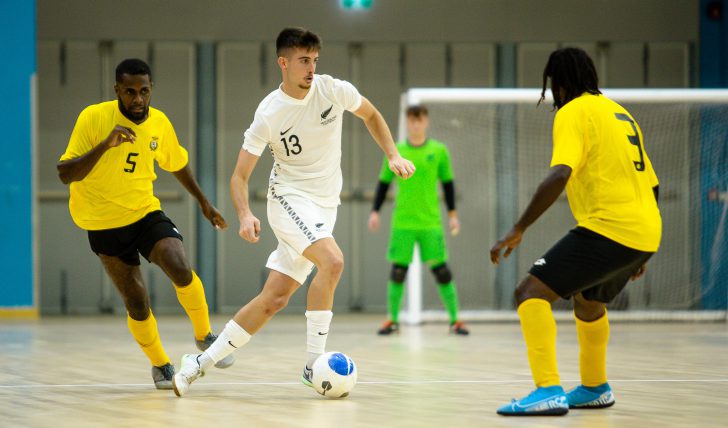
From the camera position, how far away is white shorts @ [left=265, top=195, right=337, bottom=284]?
5.16 m

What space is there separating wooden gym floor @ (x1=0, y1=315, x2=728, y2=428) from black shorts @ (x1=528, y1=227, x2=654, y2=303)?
58 cm

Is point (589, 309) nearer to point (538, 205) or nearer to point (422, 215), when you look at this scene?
point (538, 205)

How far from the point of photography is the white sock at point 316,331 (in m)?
5.18

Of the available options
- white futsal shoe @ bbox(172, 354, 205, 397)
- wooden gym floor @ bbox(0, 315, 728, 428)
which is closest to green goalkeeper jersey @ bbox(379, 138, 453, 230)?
wooden gym floor @ bbox(0, 315, 728, 428)

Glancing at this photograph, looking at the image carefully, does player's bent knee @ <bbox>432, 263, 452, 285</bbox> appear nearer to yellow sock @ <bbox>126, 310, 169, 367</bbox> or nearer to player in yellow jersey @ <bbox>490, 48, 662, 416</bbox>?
yellow sock @ <bbox>126, 310, 169, 367</bbox>

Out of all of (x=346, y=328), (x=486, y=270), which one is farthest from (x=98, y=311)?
(x=486, y=270)

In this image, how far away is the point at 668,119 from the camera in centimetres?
1274

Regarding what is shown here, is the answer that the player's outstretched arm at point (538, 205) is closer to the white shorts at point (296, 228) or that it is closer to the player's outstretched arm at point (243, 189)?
the white shorts at point (296, 228)

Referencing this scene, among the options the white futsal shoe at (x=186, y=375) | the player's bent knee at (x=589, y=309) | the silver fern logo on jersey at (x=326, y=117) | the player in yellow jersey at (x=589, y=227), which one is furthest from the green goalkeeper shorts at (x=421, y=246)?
the player in yellow jersey at (x=589, y=227)

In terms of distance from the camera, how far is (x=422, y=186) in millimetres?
9758

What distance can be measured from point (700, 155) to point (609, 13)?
2.34m

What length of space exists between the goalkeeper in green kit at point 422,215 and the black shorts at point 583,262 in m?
5.15

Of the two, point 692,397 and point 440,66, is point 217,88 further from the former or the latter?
point 692,397

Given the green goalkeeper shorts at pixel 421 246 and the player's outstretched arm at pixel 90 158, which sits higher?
the player's outstretched arm at pixel 90 158
